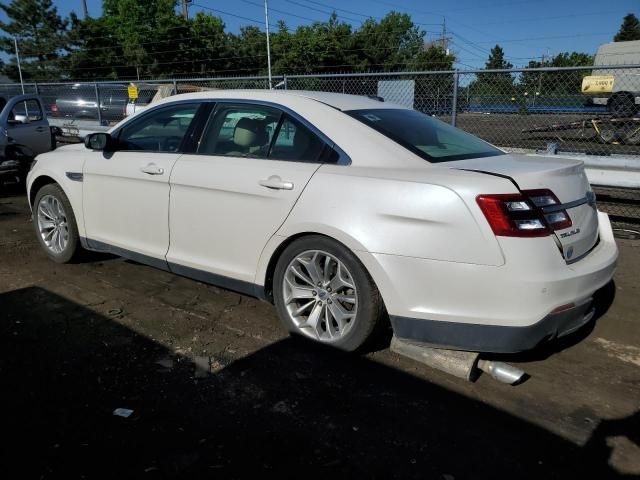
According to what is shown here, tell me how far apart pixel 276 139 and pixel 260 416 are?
179 centimetres

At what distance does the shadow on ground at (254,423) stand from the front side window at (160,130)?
1.62 m

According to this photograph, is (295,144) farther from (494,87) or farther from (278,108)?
(494,87)

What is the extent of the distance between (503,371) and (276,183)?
174cm

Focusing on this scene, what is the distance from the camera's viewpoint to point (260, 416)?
106 inches

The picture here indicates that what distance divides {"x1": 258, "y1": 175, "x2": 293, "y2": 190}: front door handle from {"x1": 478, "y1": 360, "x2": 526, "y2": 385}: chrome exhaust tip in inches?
61.2

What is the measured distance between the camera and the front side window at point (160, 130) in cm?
409

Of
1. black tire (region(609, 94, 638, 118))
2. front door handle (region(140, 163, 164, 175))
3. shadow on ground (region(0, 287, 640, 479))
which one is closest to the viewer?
shadow on ground (region(0, 287, 640, 479))

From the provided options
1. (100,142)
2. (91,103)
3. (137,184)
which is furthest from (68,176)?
(91,103)

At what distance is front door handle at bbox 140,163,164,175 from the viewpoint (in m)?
3.98

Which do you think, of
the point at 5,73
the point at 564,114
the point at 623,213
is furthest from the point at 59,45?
the point at 623,213

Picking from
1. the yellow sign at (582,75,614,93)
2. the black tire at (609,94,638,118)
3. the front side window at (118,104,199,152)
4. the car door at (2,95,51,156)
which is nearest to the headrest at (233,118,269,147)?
the front side window at (118,104,199,152)

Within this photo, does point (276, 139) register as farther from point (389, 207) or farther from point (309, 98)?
point (389, 207)

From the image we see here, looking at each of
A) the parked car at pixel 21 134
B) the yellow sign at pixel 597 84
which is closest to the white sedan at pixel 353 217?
the parked car at pixel 21 134

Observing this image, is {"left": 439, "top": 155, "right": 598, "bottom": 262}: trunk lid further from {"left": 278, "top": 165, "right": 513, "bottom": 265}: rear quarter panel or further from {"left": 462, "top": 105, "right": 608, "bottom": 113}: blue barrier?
{"left": 462, "top": 105, "right": 608, "bottom": 113}: blue barrier
